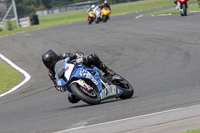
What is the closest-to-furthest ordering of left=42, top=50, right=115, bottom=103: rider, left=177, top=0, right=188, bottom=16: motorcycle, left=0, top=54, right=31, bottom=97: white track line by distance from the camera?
left=42, top=50, right=115, bottom=103: rider, left=0, top=54, right=31, bottom=97: white track line, left=177, top=0, right=188, bottom=16: motorcycle

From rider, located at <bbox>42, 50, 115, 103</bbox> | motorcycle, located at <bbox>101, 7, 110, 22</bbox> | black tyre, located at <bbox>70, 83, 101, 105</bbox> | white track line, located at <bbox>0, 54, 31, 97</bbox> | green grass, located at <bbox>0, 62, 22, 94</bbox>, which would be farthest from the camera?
motorcycle, located at <bbox>101, 7, 110, 22</bbox>

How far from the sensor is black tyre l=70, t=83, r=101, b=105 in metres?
7.27

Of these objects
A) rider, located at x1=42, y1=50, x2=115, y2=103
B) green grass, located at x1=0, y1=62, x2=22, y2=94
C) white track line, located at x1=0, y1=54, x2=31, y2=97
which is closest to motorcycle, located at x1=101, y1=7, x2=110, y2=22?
white track line, located at x1=0, y1=54, x2=31, y2=97

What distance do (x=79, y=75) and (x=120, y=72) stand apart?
510 cm

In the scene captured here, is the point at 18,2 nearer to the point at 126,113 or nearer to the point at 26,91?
the point at 26,91

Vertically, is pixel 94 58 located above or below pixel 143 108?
above

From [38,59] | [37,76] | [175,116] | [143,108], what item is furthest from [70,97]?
[38,59]

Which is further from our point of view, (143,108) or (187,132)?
(143,108)

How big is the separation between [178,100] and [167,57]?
Result: 7.14 m

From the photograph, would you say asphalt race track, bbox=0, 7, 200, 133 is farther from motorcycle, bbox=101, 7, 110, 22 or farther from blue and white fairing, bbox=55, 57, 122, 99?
motorcycle, bbox=101, 7, 110, 22

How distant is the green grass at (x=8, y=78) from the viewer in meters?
12.9

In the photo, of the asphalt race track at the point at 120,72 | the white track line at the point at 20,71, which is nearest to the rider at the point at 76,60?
the asphalt race track at the point at 120,72

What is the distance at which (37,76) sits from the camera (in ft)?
45.6

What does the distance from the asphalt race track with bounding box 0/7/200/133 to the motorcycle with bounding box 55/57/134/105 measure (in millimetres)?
189
